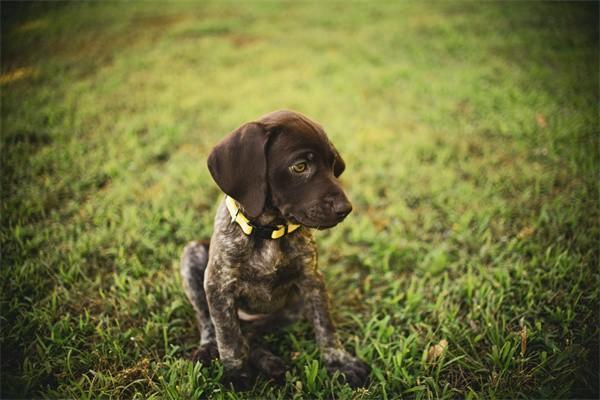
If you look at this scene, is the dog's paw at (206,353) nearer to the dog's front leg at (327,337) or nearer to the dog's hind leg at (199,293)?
the dog's hind leg at (199,293)

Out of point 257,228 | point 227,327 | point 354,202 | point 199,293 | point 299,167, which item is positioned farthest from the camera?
point 354,202

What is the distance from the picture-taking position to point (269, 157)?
240 centimetres

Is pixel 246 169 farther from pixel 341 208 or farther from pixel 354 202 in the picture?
pixel 354 202

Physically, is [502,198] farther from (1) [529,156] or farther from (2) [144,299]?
(2) [144,299]

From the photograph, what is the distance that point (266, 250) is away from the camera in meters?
2.62

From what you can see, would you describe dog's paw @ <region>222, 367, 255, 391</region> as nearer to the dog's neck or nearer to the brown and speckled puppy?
the brown and speckled puppy

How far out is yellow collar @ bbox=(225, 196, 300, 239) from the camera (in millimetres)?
2551

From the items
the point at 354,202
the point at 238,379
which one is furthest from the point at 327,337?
the point at 354,202

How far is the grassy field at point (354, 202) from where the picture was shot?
2.88 metres

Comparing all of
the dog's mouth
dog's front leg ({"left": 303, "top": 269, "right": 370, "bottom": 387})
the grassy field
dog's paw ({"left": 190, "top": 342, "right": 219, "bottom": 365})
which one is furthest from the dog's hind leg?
the dog's mouth

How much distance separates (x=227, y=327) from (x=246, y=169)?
1.11 meters

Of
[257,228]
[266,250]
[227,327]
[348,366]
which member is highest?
[257,228]

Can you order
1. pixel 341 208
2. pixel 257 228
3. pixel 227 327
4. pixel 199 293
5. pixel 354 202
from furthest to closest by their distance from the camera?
1. pixel 354 202
2. pixel 199 293
3. pixel 227 327
4. pixel 257 228
5. pixel 341 208

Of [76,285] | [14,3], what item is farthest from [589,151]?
[14,3]
